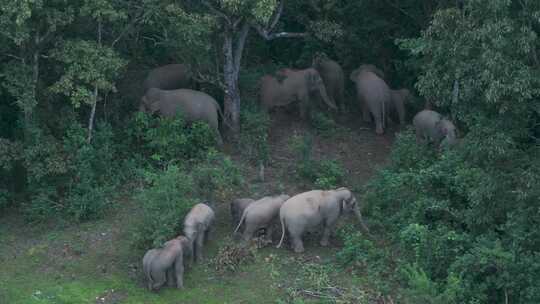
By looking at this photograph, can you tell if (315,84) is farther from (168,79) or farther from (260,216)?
(260,216)

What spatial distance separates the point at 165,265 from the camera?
12.8 meters

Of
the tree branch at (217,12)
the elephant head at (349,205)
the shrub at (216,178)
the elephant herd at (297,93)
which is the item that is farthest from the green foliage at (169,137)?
the elephant head at (349,205)

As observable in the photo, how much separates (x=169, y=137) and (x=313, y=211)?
3.50 m

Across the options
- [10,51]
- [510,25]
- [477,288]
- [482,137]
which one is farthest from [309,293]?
[10,51]

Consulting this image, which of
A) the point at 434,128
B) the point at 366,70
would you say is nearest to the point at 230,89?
the point at 366,70

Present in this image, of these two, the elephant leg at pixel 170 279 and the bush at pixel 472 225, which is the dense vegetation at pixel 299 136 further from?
the elephant leg at pixel 170 279

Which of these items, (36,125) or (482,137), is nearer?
(482,137)

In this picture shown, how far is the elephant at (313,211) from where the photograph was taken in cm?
1398

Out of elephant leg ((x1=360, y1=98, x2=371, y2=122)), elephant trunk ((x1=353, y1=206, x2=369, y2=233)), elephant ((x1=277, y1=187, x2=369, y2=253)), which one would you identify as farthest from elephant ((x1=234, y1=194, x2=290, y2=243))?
elephant leg ((x1=360, y1=98, x2=371, y2=122))

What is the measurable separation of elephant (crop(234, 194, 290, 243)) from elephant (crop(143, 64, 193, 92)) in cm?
511

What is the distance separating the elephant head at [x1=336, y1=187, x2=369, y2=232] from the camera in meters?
14.4

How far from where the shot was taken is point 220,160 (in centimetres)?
1595

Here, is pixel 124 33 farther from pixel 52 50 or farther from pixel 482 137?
pixel 482 137

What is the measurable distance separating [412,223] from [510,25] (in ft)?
10.6
